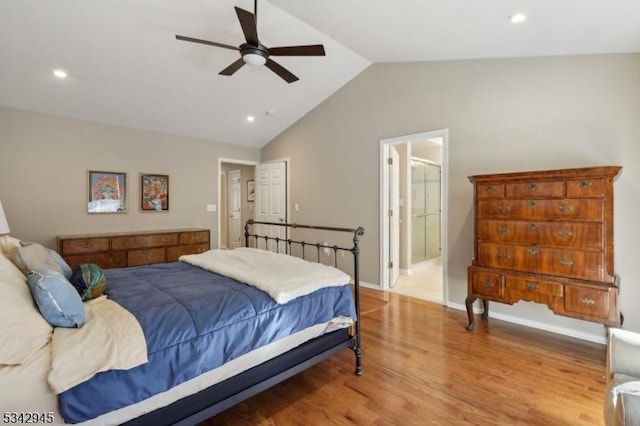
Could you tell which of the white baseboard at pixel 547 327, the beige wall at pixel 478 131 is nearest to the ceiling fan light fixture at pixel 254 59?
the beige wall at pixel 478 131

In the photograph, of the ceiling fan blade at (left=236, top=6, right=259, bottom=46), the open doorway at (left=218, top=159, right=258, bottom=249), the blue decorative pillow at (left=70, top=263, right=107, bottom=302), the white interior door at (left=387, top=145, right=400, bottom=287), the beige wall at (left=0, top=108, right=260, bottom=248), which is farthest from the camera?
the open doorway at (left=218, top=159, right=258, bottom=249)

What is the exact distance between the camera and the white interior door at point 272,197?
5.93 metres

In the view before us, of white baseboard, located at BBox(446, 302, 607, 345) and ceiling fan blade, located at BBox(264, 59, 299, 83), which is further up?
ceiling fan blade, located at BBox(264, 59, 299, 83)

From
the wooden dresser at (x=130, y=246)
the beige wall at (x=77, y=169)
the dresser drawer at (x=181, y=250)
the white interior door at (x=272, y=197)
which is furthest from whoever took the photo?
the white interior door at (x=272, y=197)

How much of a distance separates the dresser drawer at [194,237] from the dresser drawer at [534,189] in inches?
169

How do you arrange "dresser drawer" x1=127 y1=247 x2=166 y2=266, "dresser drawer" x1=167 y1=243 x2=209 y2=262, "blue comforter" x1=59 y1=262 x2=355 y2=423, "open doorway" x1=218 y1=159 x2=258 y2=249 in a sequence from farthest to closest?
"open doorway" x1=218 y1=159 x2=258 y2=249 < "dresser drawer" x1=167 y1=243 x2=209 y2=262 < "dresser drawer" x1=127 y1=247 x2=166 y2=266 < "blue comforter" x1=59 y1=262 x2=355 y2=423

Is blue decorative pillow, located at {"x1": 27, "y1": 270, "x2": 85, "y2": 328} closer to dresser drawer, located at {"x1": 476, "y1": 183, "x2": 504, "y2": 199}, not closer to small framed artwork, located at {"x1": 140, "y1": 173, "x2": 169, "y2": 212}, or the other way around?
dresser drawer, located at {"x1": 476, "y1": 183, "x2": 504, "y2": 199}

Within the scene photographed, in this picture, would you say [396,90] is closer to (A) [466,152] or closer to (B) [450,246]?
(A) [466,152]

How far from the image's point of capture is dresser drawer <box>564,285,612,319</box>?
2381 millimetres

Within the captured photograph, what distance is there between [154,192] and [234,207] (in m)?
3.10

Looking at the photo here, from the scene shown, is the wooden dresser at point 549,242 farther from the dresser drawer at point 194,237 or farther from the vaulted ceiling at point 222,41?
the dresser drawer at point 194,237

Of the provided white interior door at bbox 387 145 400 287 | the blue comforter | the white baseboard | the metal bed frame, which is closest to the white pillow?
the blue comforter

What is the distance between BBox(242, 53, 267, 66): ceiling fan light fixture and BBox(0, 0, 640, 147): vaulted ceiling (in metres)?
0.73

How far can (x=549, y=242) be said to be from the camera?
8.71ft
